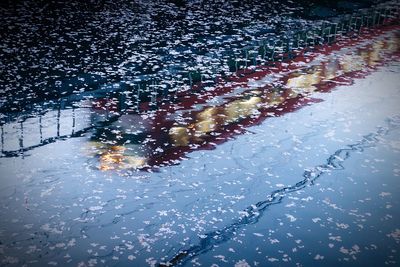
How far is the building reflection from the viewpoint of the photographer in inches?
205

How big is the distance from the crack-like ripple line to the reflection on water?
4.57ft

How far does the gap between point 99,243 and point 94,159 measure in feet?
5.34

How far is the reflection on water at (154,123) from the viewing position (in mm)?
5230

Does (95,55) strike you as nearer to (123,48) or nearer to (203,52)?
(123,48)

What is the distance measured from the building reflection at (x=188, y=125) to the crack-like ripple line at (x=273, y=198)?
1.41 metres

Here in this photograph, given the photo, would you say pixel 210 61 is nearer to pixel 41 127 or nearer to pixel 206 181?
pixel 41 127

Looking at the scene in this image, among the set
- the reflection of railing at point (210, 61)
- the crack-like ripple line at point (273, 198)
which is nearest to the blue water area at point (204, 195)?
the crack-like ripple line at point (273, 198)

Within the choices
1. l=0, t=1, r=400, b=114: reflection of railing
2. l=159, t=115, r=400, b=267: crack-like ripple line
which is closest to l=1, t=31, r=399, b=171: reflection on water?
l=0, t=1, r=400, b=114: reflection of railing

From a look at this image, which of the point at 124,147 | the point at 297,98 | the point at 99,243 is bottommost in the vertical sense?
the point at 99,243

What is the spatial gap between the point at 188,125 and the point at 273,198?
2.13 m

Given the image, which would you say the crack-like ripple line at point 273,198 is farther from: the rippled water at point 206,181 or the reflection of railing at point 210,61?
the reflection of railing at point 210,61

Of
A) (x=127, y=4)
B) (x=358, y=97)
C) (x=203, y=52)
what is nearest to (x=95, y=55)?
(x=203, y=52)

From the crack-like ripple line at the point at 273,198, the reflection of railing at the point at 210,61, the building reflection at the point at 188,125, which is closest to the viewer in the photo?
the crack-like ripple line at the point at 273,198

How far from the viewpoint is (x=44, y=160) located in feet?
16.3
